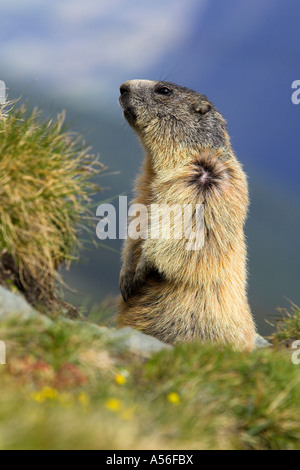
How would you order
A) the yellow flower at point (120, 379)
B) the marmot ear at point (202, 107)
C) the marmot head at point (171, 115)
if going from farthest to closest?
the marmot ear at point (202, 107) < the marmot head at point (171, 115) < the yellow flower at point (120, 379)

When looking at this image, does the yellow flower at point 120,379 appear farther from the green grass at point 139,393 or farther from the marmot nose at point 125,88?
the marmot nose at point 125,88

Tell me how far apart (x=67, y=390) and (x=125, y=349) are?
90 cm

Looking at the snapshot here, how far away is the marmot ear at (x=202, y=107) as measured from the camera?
794 cm

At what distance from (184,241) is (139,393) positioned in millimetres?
2885

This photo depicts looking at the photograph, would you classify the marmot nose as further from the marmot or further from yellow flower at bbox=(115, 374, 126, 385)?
yellow flower at bbox=(115, 374, 126, 385)

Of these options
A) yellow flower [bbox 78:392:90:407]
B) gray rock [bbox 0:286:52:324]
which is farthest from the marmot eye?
yellow flower [bbox 78:392:90:407]

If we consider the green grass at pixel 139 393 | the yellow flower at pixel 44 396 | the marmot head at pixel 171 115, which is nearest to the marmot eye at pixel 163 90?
the marmot head at pixel 171 115

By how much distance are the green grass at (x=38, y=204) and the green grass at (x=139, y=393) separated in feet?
4.44

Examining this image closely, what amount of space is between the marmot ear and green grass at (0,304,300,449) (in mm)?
3813

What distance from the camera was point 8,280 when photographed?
6.28 meters
